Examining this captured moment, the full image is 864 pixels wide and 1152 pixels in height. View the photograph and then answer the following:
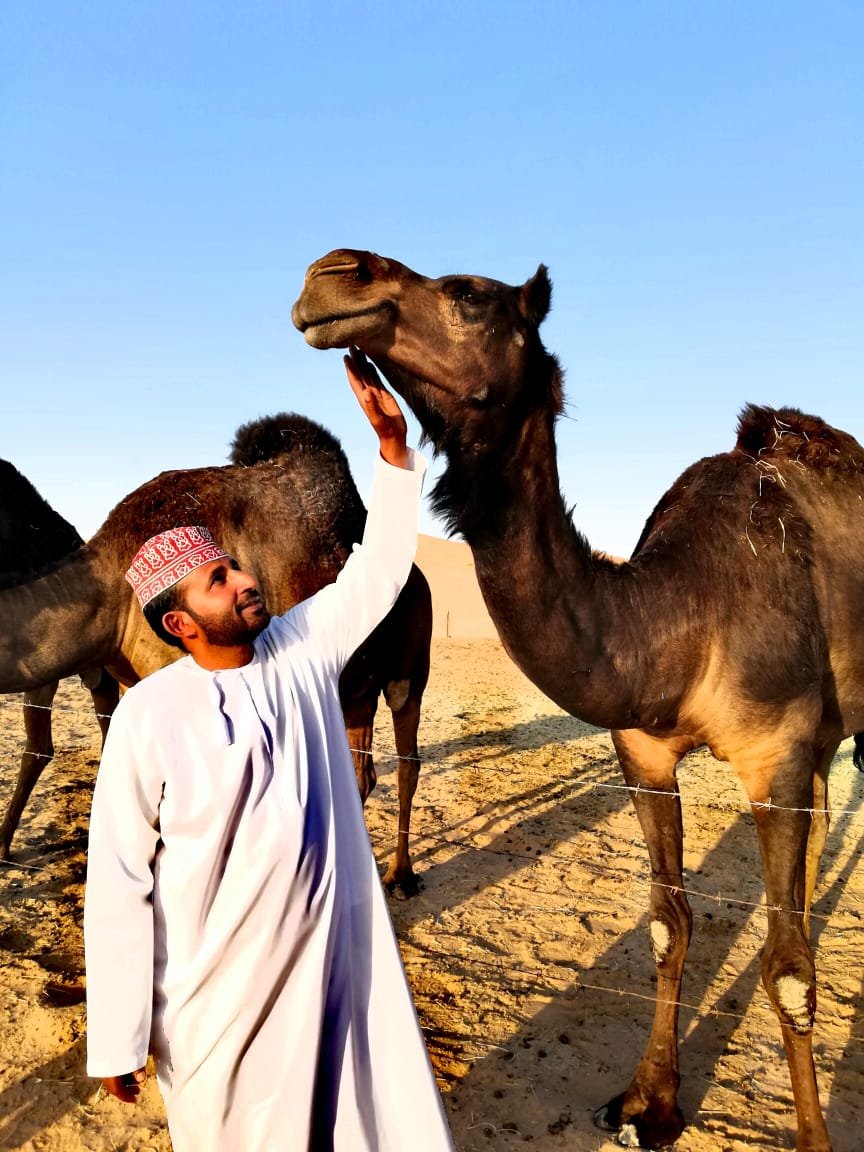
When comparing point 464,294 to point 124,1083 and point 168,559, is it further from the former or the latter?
point 124,1083

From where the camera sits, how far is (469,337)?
9.78 ft

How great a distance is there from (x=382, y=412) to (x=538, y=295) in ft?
2.52

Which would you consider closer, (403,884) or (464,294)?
(464,294)

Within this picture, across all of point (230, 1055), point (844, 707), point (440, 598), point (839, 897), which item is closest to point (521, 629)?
point (230, 1055)

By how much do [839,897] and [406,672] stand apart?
349cm

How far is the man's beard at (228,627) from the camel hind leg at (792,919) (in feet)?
7.29

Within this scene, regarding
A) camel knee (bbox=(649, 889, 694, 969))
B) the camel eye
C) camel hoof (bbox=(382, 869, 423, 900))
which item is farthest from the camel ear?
camel hoof (bbox=(382, 869, 423, 900))

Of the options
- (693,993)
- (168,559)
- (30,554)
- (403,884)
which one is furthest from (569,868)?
(168,559)

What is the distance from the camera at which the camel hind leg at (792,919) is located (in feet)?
11.3

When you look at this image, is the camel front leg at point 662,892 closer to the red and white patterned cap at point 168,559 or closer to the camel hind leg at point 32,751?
the red and white patterned cap at point 168,559

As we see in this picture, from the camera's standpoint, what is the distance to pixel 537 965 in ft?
16.5

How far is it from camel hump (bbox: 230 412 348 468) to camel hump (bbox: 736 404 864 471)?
2924 mm

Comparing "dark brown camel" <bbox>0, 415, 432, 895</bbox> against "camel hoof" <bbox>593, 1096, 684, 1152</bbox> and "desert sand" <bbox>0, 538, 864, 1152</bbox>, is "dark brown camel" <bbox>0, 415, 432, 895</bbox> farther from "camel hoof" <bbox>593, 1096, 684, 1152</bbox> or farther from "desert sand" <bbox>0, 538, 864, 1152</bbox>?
"camel hoof" <bbox>593, 1096, 684, 1152</bbox>

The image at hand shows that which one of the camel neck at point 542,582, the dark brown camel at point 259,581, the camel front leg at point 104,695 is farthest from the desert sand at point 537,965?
the camel neck at point 542,582
